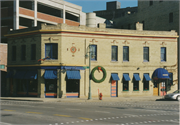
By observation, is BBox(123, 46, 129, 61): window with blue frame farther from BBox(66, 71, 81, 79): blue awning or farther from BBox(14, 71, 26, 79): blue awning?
BBox(14, 71, 26, 79): blue awning

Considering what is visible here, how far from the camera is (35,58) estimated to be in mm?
35781

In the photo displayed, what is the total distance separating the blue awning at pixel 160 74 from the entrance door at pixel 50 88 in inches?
608

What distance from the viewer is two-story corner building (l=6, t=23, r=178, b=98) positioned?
34.7m

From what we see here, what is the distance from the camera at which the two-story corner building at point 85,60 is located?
3466 cm

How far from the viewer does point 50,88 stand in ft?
115

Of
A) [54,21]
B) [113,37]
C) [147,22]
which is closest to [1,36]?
[54,21]

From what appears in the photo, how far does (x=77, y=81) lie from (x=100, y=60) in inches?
180

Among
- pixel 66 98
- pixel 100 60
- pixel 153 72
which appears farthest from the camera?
pixel 153 72

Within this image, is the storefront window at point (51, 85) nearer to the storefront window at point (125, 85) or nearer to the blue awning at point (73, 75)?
the blue awning at point (73, 75)

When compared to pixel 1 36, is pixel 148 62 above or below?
below

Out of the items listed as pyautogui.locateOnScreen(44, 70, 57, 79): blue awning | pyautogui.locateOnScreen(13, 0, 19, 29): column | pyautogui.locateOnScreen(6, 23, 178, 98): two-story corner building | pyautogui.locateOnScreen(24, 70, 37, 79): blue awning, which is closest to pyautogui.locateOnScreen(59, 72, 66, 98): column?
pyautogui.locateOnScreen(6, 23, 178, 98): two-story corner building

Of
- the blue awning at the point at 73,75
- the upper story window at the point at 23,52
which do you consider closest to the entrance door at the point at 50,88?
the blue awning at the point at 73,75

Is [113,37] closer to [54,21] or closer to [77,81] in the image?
[77,81]

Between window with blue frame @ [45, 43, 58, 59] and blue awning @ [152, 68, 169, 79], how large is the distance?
15531 mm
